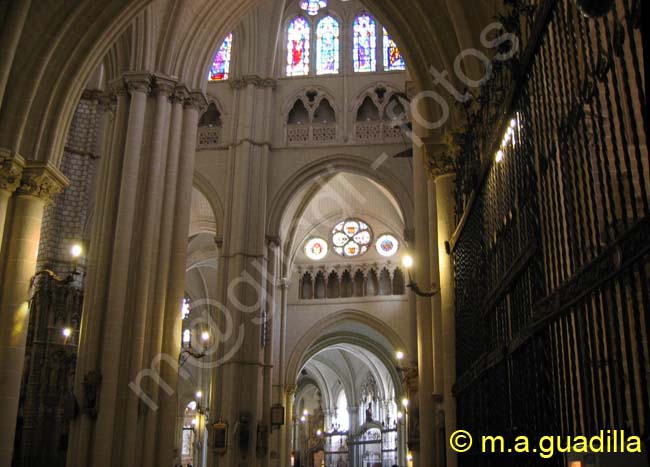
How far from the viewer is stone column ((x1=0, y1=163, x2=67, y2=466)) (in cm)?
1013

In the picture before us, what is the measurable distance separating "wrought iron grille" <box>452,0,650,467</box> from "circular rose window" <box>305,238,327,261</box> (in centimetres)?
2236

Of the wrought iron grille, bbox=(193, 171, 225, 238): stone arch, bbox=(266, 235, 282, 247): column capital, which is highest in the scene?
bbox=(193, 171, 225, 238): stone arch

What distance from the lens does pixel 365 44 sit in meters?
25.5

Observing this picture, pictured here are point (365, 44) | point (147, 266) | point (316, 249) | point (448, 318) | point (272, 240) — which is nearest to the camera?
point (448, 318)

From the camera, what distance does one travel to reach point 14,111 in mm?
10758

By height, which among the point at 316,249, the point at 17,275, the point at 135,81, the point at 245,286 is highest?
the point at 316,249

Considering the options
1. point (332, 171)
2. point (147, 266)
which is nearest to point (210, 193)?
point (332, 171)

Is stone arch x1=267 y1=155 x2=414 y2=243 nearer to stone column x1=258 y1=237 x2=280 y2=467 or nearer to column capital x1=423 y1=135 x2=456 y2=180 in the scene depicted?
stone column x1=258 y1=237 x2=280 y2=467

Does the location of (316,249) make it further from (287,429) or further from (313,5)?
(313,5)

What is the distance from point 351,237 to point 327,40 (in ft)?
26.6

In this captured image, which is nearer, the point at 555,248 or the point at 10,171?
the point at 555,248

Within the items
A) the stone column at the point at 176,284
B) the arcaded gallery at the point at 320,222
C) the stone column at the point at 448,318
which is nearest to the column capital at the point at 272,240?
the arcaded gallery at the point at 320,222

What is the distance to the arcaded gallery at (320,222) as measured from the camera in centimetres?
420

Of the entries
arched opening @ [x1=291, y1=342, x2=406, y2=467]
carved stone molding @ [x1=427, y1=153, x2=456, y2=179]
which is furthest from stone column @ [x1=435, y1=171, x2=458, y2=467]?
arched opening @ [x1=291, y1=342, x2=406, y2=467]
